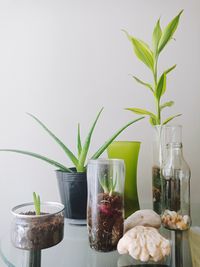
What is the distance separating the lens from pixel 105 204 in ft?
1.54

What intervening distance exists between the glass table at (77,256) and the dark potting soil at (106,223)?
0.08ft

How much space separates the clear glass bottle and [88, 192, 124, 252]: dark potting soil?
0.52ft

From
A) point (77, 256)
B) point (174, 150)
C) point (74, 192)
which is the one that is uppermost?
point (174, 150)

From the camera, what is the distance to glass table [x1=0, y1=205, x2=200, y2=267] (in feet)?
1.50

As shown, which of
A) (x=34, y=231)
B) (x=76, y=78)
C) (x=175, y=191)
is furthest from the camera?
(x=76, y=78)

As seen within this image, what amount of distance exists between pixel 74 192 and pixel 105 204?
0.15m

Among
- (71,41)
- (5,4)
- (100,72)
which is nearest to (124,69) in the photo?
A: (100,72)

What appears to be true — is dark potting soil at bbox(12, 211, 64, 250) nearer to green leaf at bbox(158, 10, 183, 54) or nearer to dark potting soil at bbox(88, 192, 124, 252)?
dark potting soil at bbox(88, 192, 124, 252)

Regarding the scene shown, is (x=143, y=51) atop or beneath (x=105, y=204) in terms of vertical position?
atop

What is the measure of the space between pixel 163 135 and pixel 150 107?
10.4 inches

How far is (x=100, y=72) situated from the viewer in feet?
2.89

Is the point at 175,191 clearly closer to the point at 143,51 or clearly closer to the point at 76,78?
the point at 143,51

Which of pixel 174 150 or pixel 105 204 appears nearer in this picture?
pixel 105 204

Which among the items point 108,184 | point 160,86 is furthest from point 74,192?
point 160,86
